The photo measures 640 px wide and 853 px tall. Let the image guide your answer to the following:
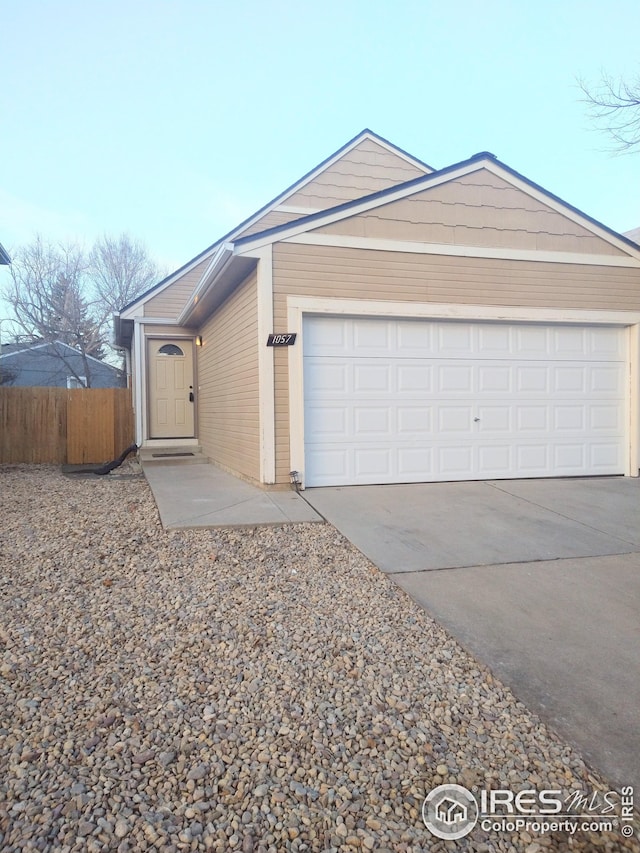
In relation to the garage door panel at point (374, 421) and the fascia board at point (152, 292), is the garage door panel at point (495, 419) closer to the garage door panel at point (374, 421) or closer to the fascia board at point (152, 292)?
the garage door panel at point (374, 421)

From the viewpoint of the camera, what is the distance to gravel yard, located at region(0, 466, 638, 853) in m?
1.58

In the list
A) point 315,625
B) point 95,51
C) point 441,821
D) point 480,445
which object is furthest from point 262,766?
point 95,51

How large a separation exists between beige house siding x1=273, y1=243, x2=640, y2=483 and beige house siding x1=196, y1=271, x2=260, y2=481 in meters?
0.46

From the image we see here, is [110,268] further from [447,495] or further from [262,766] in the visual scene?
[262,766]

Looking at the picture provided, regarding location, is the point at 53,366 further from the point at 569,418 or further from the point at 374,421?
the point at 569,418

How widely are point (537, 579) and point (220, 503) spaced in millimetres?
3484

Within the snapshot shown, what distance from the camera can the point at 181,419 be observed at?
1161 cm

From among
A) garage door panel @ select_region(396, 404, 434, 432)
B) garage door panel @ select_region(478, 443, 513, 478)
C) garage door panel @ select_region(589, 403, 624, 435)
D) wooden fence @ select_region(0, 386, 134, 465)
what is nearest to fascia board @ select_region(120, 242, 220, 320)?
wooden fence @ select_region(0, 386, 134, 465)

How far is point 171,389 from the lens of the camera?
37.5 feet

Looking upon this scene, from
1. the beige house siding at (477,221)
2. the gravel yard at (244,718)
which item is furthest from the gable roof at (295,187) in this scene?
the gravel yard at (244,718)

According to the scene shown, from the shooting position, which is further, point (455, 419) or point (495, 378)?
point (495, 378)

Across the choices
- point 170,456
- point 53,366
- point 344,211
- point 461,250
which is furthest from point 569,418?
point 53,366

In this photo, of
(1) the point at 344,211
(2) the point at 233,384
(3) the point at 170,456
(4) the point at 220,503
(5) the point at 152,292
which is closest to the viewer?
(4) the point at 220,503

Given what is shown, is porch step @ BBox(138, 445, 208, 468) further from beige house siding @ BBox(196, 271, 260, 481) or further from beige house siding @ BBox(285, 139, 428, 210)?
beige house siding @ BBox(285, 139, 428, 210)
